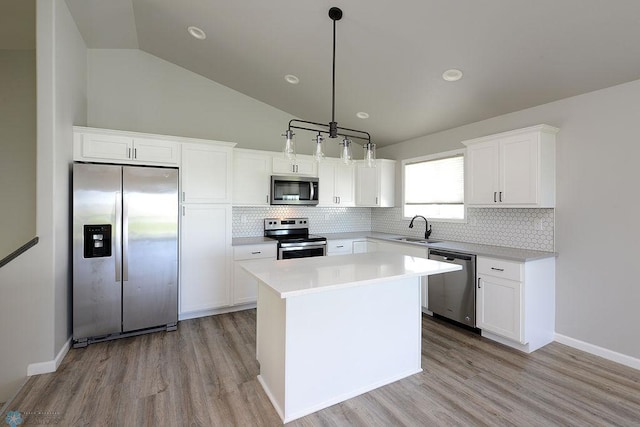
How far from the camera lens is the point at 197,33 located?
131 inches

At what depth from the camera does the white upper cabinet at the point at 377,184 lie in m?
5.04

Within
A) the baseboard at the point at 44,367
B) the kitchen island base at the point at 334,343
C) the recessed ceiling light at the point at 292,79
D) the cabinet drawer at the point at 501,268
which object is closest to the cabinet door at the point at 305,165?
the recessed ceiling light at the point at 292,79

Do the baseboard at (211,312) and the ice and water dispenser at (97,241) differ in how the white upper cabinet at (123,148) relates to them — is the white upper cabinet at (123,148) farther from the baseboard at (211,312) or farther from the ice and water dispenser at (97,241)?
the baseboard at (211,312)

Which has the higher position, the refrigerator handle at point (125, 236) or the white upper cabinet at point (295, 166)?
the white upper cabinet at point (295, 166)

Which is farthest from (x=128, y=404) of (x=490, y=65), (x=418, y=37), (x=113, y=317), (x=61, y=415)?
(x=490, y=65)

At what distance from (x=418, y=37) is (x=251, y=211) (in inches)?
121

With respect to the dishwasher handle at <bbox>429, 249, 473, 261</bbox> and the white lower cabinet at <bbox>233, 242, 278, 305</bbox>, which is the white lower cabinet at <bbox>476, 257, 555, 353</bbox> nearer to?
the dishwasher handle at <bbox>429, 249, 473, 261</bbox>

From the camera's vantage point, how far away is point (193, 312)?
3.77 m

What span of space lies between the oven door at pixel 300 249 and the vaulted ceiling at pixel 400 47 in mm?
1965

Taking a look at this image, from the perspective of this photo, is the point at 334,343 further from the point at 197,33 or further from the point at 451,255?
the point at 197,33

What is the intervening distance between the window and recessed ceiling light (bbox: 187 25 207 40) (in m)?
3.30

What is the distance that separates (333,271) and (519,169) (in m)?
2.33

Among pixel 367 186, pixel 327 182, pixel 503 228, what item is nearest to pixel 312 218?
pixel 327 182

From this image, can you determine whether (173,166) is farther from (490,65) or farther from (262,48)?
(490,65)
